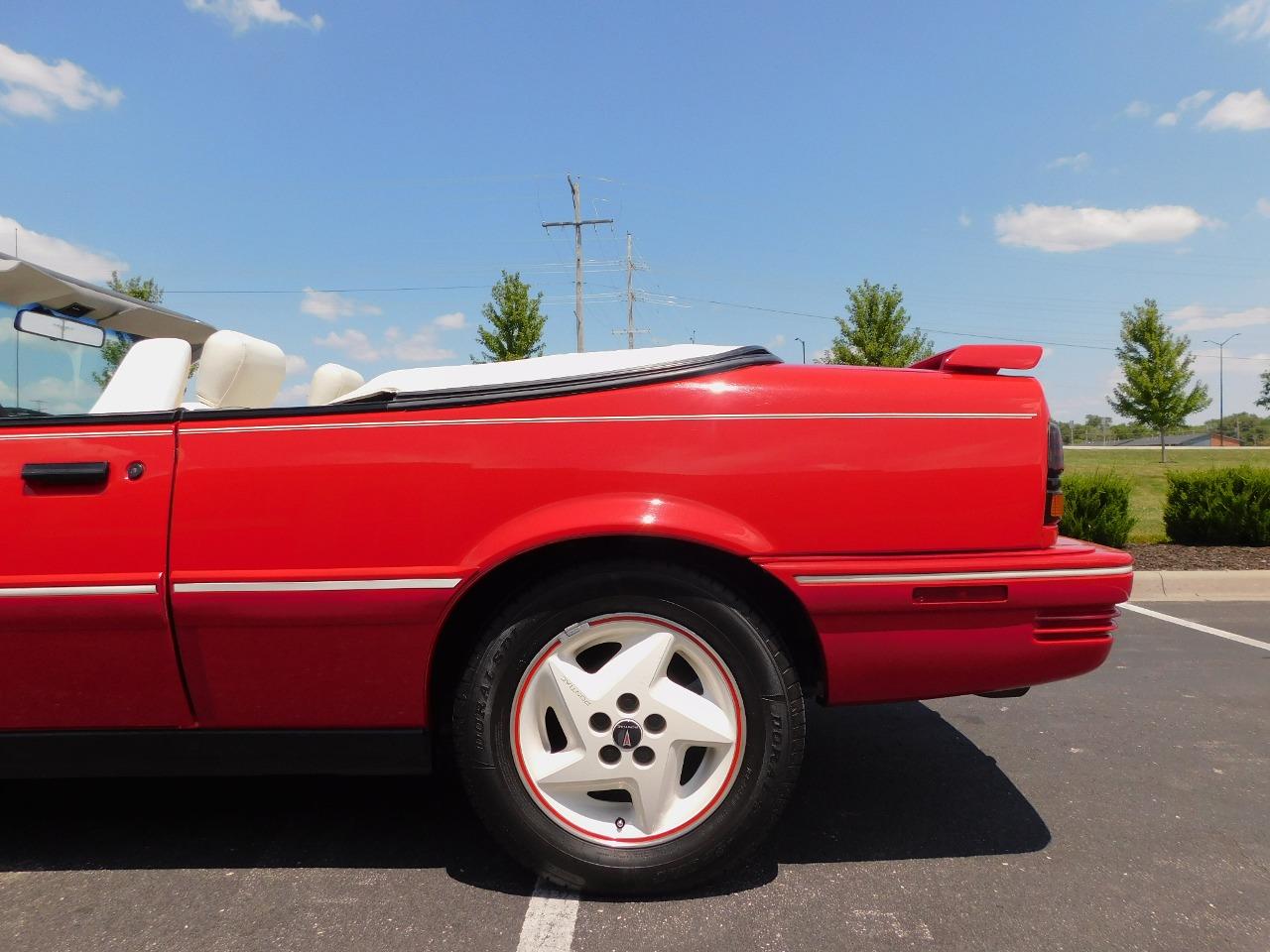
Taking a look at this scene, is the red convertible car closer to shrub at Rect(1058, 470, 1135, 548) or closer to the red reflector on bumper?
the red reflector on bumper

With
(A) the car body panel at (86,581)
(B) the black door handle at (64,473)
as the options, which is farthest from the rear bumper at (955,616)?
(B) the black door handle at (64,473)

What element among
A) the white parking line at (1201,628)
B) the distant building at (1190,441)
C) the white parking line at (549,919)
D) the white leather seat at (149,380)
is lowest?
the white parking line at (549,919)

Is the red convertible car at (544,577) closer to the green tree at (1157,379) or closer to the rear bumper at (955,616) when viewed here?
the rear bumper at (955,616)

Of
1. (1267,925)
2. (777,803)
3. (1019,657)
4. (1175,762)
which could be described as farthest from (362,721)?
(1175,762)

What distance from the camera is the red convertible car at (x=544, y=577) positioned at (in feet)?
6.77

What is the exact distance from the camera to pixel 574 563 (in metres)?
2.12

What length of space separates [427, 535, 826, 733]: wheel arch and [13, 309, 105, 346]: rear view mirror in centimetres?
191

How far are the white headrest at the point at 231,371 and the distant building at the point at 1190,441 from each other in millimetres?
70725

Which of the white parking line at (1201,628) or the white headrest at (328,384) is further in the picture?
the white parking line at (1201,628)

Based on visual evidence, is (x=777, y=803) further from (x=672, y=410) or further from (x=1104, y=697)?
(x=1104, y=697)

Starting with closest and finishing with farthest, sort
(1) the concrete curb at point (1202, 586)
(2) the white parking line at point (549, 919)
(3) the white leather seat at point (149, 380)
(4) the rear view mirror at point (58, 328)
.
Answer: (2) the white parking line at point (549, 919)
(3) the white leather seat at point (149, 380)
(4) the rear view mirror at point (58, 328)
(1) the concrete curb at point (1202, 586)

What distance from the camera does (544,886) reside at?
2164 mm

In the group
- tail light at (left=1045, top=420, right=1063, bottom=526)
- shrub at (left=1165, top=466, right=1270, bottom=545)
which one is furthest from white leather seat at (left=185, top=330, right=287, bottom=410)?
shrub at (left=1165, top=466, right=1270, bottom=545)

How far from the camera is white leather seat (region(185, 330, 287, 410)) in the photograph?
2523 millimetres
